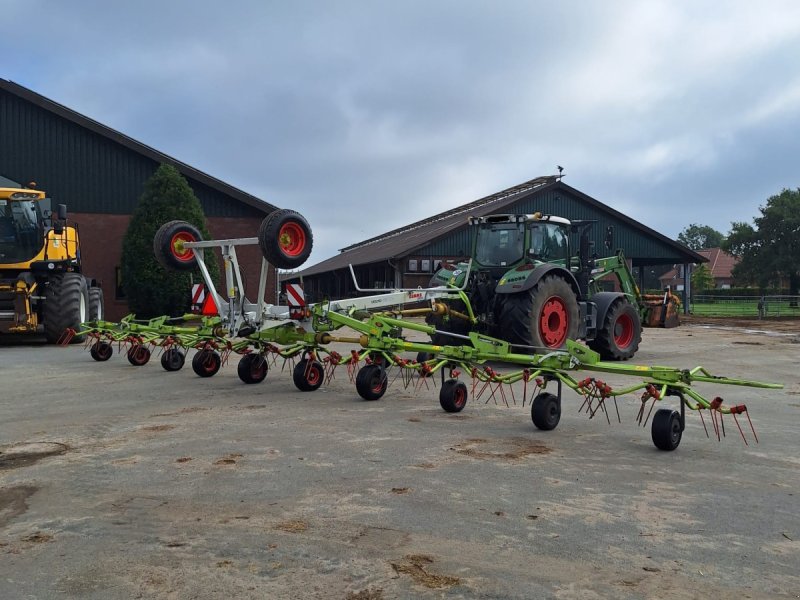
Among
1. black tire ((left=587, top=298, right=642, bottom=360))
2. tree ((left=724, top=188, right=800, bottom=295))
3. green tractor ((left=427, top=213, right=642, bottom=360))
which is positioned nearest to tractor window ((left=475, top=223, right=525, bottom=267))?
green tractor ((left=427, top=213, right=642, bottom=360))

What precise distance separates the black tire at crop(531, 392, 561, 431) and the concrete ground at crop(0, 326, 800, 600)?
0.35ft

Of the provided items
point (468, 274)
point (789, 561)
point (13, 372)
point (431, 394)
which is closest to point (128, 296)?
point (13, 372)

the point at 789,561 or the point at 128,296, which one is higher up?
the point at 128,296

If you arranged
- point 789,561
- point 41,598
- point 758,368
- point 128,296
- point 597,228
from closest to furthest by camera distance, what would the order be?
point 41,598 → point 789,561 → point 758,368 → point 128,296 → point 597,228

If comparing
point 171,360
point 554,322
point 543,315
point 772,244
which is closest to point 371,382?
point 543,315

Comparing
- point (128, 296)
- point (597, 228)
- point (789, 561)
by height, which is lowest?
point (789, 561)

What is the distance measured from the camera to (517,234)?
40.6 ft

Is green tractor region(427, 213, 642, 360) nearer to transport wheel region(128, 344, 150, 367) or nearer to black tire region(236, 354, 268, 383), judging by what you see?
black tire region(236, 354, 268, 383)

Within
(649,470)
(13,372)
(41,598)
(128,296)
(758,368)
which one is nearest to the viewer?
(41,598)

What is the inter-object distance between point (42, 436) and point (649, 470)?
17.5 feet

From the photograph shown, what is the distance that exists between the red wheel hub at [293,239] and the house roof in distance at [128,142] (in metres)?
17.7

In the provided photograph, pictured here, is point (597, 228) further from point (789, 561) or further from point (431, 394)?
point (789, 561)

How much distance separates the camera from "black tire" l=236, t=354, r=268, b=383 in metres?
9.96

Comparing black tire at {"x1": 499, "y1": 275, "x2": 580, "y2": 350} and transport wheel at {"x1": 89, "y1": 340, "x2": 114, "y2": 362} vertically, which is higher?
black tire at {"x1": 499, "y1": 275, "x2": 580, "y2": 350}
